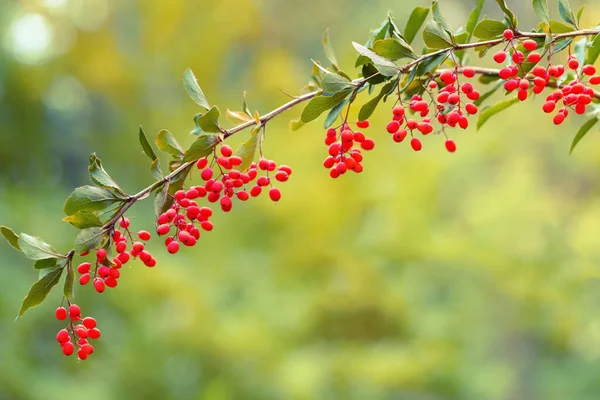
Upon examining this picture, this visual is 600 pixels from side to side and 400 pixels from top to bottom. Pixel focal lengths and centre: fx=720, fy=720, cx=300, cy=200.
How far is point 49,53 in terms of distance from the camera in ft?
17.9

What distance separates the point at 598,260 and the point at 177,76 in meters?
3.32

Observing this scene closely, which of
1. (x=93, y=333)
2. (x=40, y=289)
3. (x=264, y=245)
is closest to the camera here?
(x=40, y=289)

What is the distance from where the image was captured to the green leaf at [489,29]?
940mm

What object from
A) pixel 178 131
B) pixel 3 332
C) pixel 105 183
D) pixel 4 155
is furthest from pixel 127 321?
pixel 105 183

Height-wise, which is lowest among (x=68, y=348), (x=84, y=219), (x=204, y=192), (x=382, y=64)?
(x=68, y=348)

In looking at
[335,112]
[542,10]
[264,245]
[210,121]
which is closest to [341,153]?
[335,112]

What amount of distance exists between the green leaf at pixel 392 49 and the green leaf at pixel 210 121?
0.22 m

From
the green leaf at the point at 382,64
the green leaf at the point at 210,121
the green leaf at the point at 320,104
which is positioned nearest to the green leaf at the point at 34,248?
the green leaf at the point at 210,121

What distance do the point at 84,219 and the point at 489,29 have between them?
1.90 feet

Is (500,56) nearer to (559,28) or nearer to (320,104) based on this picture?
(559,28)

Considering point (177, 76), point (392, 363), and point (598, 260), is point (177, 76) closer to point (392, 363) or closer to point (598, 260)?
point (392, 363)

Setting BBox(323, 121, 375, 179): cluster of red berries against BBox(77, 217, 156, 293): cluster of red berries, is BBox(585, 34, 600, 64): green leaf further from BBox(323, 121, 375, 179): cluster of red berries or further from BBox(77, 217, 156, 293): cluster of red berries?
BBox(77, 217, 156, 293): cluster of red berries

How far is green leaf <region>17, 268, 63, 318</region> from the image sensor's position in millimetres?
889

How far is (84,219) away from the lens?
2.97ft
